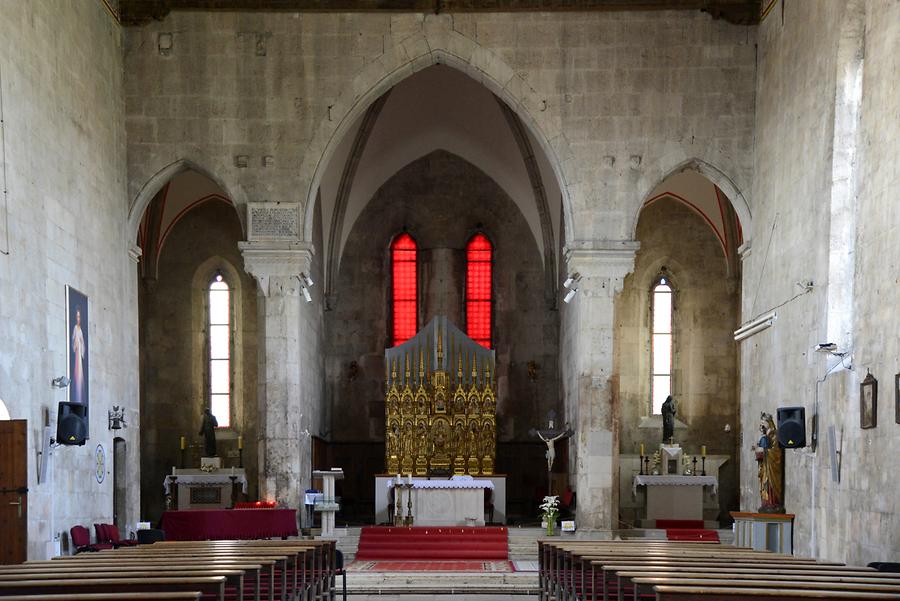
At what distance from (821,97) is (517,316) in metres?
12.2

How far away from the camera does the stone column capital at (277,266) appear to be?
19.9 meters

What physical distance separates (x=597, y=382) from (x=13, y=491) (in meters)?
10.0

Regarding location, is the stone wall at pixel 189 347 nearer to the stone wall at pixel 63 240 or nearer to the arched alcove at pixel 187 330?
the arched alcove at pixel 187 330

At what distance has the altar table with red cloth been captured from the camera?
17.6m

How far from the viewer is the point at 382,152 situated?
26.1 m

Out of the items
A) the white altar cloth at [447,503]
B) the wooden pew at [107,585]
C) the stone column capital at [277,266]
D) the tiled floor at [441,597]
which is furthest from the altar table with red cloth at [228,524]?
the wooden pew at [107,585]

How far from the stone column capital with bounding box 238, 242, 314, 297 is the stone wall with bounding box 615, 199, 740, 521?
8334mm

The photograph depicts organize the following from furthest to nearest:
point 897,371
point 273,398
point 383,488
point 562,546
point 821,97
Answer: point 383,488 → point 273,398 → point 821,97 → point 897,371 → point 562,546

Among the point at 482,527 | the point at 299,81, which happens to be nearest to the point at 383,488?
the point at 482,527

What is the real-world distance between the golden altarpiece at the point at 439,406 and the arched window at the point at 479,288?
9.39 ft

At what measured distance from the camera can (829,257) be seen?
51.2 feet

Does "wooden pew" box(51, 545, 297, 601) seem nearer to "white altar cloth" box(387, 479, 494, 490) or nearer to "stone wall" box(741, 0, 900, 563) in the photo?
"stone wall" box(741, 0, 900, 563)

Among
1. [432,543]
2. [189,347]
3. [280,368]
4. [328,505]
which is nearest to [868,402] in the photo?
[432,543]

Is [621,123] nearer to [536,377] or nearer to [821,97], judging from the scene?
[821,97]
